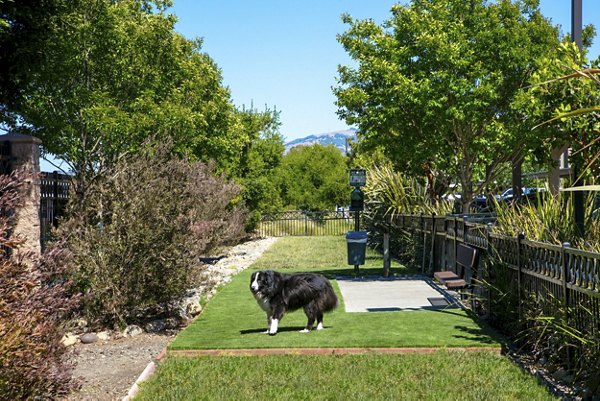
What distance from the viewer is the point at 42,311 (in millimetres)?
5285

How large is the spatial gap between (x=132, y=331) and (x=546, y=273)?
5.71 m

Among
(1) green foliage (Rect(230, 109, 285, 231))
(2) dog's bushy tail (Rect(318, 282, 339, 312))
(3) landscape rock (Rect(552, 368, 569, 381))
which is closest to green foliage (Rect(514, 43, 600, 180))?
(3) landscape rock (Rect(552, 368, 569, 381))

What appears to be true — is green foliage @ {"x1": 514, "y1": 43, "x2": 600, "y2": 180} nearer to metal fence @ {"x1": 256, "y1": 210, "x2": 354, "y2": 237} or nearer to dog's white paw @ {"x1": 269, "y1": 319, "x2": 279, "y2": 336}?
dog's white paw @ {"x1": 269, "y1": 319, "x2": 279, "y2": 336}

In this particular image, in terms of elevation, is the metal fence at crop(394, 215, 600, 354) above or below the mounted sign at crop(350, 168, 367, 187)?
below

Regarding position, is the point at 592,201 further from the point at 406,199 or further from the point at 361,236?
the point at 406,199

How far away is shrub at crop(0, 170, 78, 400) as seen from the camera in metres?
4.61

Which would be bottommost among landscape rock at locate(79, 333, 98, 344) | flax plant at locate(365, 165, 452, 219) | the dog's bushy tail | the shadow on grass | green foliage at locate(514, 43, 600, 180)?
landscape rock at locate(79, 333, 98, 344)

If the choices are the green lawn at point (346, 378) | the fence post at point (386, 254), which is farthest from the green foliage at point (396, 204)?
the green lawn at point (346, 378)

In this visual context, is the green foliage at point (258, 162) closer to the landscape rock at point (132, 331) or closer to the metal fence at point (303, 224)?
the metal fence at point (303, 224)

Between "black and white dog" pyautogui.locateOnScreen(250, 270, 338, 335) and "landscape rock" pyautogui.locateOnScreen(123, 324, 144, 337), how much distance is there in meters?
2.00

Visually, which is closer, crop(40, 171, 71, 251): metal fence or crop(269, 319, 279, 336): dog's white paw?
crop(269, 319, 279, 336): dog's white paw

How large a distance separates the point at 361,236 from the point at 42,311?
37.7 ft

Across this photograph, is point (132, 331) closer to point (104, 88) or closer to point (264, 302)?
point (264, 302)

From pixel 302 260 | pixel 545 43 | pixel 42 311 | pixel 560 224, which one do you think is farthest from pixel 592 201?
pixel 302 260
